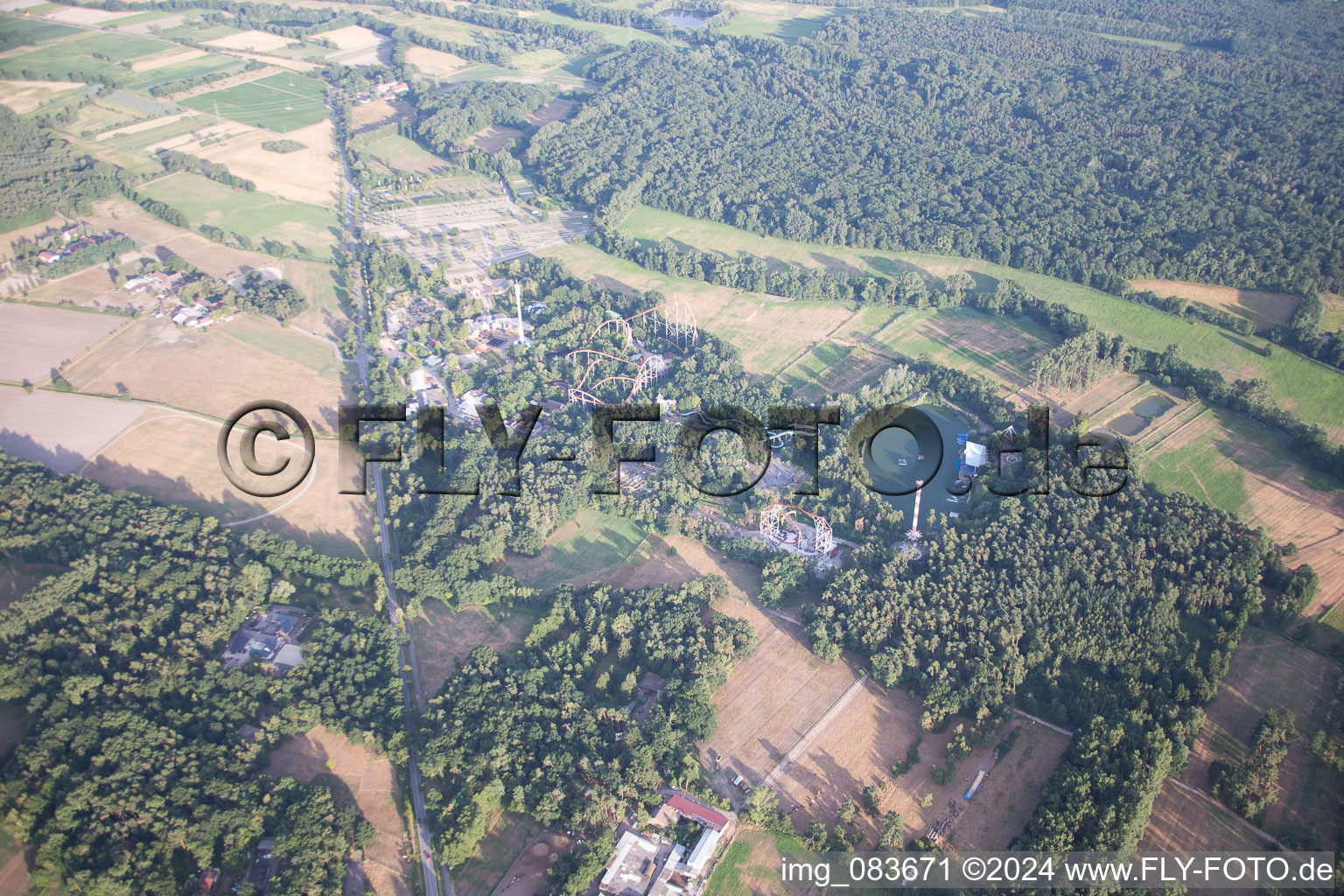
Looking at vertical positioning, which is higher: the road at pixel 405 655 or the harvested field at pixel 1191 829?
the harvested field at pixel 1191 829

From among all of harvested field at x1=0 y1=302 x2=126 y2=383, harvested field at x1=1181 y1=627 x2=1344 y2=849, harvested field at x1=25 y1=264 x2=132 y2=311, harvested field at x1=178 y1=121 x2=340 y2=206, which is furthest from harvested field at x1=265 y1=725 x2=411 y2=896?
harvested field at x1=178 y1=121 x2=340 y2=206

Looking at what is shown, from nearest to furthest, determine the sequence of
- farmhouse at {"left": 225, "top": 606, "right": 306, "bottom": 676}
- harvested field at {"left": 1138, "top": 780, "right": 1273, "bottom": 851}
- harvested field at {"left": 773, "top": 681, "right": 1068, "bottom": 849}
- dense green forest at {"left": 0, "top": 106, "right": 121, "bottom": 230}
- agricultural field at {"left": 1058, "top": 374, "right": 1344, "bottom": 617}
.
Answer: harvested field at {"left": 1138, "top": 780, "right": 1273, "bottom": 851} → harvested field at {"left": 773, "top": 681, "right": 1068, "bottom": 849} → farmhouse at {"left": 225, "top": 606, "right": 306, "bottom": 676} → agricultural field at {"left": 1058, "top": 374, "right": 1344, "bottom": 617} → dense green forest at {"left": 0, "top": 106, "right": 121, "bottom": 230}

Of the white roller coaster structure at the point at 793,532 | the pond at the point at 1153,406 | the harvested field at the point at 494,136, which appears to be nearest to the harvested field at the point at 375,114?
the harvested field at the point at 494,136

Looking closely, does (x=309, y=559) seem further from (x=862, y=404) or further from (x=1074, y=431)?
(x=1074, y=431)

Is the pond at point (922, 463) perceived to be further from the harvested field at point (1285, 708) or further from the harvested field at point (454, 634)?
the harvested field at point (454, 634)

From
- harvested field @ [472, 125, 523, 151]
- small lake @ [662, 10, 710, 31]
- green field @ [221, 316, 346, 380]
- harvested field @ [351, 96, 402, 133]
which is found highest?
small lake @ [662, 10, 710, 31]

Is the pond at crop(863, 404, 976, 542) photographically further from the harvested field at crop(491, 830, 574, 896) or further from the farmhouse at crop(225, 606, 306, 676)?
the farmhouse at crop(225, 606, 306, 676)

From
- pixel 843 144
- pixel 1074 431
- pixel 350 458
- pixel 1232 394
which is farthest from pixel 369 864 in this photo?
pixel 843 144
